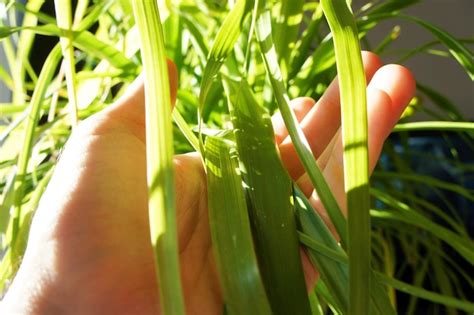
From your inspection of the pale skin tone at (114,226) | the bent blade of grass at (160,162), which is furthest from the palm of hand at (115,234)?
the bent blade of grass at (160,162)

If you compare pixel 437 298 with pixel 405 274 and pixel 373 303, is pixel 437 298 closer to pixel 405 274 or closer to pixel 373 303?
pixel 373 303

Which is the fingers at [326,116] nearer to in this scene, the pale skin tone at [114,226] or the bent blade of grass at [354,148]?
the pale skin tone at [114,226]

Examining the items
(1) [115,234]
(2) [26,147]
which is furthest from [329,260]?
(2) [26,147]

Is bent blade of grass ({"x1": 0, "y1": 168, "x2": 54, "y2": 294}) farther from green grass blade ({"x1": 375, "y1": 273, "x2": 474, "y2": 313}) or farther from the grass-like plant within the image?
green grass blade ({"x1": 375, "y1": 273, "x2": 474, "y2": 313})

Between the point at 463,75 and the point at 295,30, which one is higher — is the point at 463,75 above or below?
below

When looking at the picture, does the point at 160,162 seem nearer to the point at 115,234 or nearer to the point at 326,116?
the point at 115,234

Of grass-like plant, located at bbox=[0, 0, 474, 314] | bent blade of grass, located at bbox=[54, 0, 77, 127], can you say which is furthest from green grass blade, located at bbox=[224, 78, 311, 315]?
bent blade of grass, located at bbox=[54, 0, 77, 127]

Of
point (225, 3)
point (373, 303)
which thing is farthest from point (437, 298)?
point (225, 3)
